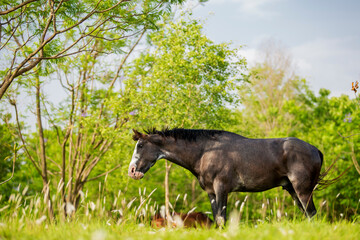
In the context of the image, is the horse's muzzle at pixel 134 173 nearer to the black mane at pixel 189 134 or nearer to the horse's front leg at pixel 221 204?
the black mane at pixel 189 134

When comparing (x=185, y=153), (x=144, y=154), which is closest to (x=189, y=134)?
(x=185, y=153)

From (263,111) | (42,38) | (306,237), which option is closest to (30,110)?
(42,38)

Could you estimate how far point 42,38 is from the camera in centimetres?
926

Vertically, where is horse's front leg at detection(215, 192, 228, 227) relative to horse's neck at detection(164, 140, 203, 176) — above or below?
below

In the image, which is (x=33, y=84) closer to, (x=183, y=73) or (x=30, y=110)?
(x=30, y=110)

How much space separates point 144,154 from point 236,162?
6.15 feet

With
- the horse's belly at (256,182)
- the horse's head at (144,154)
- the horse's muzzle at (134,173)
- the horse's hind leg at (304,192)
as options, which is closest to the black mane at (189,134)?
the horse's head at (144,154)

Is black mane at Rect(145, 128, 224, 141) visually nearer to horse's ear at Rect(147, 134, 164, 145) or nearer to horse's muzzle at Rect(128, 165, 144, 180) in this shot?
horse's ear at Rect(147, 134, 164, 145)

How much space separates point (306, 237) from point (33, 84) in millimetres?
14885

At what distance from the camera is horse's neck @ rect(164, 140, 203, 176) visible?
7777 mm

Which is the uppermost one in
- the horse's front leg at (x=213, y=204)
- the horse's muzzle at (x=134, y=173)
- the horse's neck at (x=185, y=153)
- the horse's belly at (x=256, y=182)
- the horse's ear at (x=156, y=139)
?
the horse's ear at (x=156, y=139)

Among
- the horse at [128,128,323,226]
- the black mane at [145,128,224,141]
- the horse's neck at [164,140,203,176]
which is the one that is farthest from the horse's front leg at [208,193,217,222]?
the black mane at [145,128,224,141]

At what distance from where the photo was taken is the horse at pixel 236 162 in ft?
24.4

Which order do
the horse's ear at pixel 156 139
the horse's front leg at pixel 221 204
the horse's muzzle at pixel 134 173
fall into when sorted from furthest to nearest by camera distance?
the horse's ear at pixel 156 139 → the horse's muzzle at pixel 134 173 → the horse's front leg at pixel 221 204
